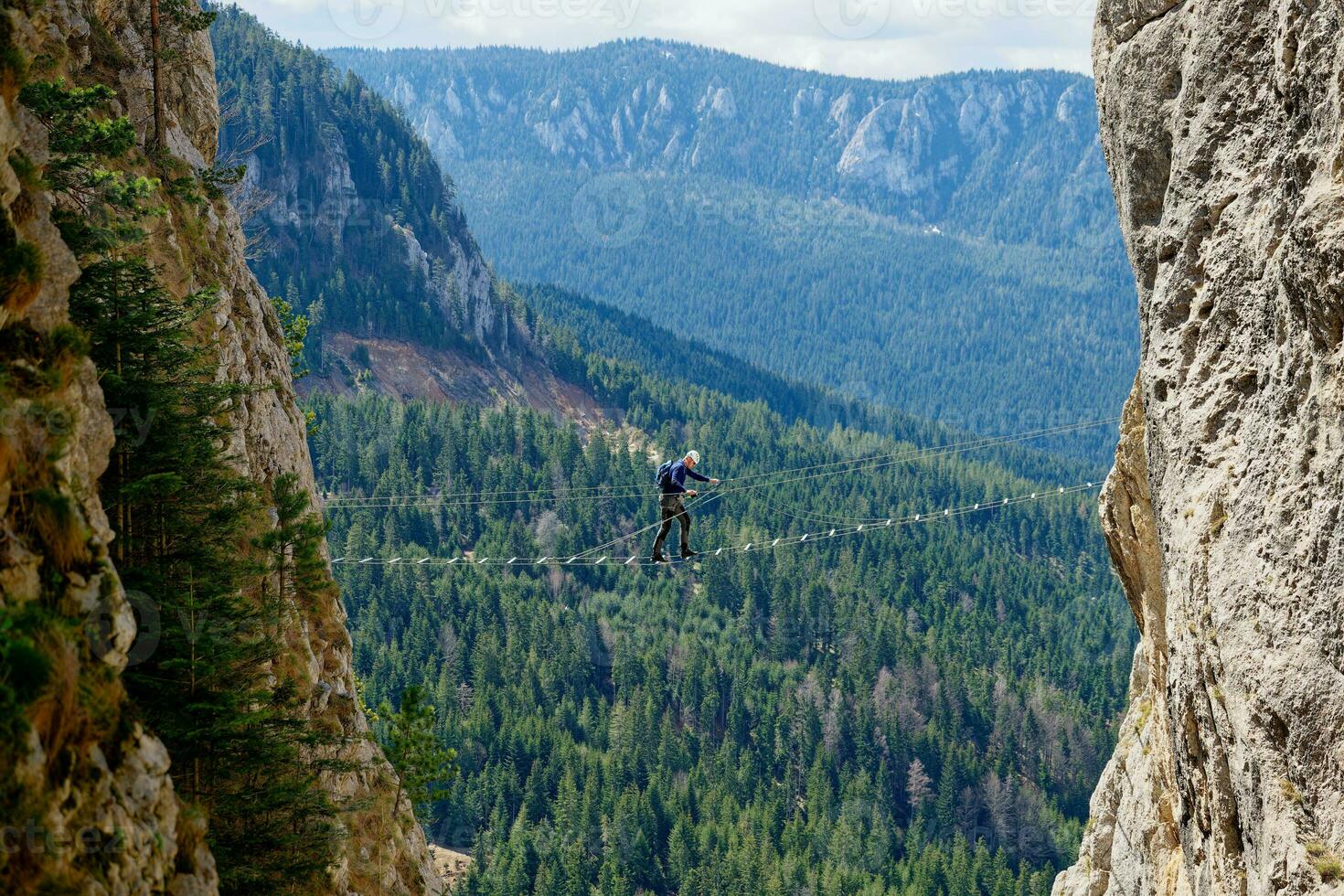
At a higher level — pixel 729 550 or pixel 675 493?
pixel 675 493

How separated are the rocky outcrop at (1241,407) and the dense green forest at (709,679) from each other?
79.5 metres

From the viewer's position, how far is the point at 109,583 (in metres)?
13.6

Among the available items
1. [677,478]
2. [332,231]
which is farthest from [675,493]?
[332,231]

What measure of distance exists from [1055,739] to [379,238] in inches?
4454

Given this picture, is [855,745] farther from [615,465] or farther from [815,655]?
[615,465]

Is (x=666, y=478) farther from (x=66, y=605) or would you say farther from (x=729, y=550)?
(x=729, y=550)

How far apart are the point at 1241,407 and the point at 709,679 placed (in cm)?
11755

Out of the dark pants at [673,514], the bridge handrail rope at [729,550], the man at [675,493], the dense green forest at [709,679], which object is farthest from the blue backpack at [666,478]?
the dense green forest at [709,679]

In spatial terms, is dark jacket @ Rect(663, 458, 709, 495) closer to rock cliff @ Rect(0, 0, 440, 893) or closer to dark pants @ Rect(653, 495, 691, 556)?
dark pants @ Rect(653, 495, 691, 556)

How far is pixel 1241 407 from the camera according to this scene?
49.4 ft

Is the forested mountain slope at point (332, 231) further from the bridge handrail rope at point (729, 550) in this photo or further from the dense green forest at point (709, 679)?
the bridge handrail rope at point (729, 550)

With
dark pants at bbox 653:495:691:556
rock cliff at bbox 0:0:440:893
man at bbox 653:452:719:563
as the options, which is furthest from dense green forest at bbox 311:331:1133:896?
rock cliff at bbox 0:0:440:893

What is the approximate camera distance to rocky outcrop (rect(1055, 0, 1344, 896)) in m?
13.1

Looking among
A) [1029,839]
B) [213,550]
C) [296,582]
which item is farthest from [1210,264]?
[1029,839]
